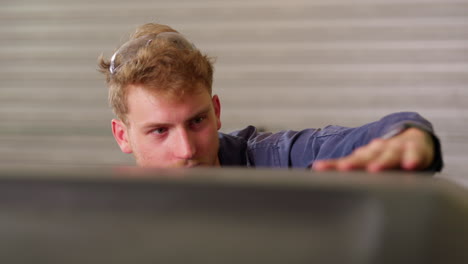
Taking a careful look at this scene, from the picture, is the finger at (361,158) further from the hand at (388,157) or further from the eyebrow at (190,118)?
the eyebrow at (190,118)

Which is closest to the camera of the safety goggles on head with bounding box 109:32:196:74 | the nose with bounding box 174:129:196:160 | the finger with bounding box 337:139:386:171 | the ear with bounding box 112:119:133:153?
the finger with bounding box 337:139:386:171

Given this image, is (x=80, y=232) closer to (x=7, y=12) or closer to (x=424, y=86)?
(x=424, y=86)

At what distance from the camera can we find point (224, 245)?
0.34 metres

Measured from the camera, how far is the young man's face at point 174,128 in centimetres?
170

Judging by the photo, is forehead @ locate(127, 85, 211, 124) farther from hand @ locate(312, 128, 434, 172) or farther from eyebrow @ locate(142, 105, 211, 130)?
hand @ locate(312, 128, 434, 172)

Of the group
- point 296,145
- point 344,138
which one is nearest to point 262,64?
point 296,145

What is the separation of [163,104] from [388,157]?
1202mm

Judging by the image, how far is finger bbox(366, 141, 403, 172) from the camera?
0.57 metres

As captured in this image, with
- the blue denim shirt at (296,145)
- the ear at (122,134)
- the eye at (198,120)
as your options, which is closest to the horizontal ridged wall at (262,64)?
the ear at (122,134)

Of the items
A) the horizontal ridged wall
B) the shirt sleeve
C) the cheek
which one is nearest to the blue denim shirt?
the shirt sleeve

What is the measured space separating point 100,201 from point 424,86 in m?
3.54

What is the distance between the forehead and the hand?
1098mm

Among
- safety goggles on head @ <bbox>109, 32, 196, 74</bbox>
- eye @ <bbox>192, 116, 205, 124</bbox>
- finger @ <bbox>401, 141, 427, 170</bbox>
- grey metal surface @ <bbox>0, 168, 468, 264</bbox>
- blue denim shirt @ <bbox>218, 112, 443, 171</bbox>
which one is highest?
safety goggles on head @ <bbox>109, 32, 196, 74</bbox>

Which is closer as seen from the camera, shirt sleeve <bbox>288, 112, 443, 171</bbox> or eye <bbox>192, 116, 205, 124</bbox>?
shirt sleeve <bbox>288, 112, 443, 171</bbox>
